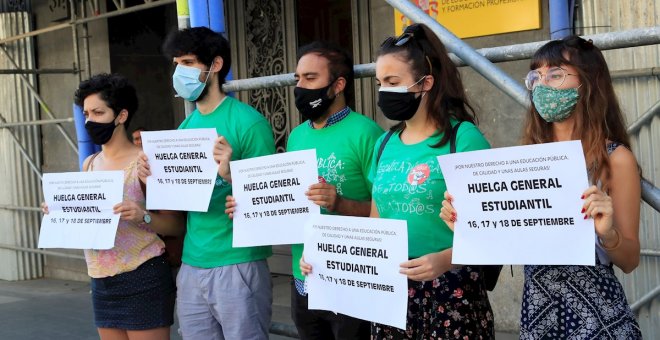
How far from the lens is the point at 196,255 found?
373 centimetres

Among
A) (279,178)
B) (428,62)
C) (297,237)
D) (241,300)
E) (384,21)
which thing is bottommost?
(241,300)

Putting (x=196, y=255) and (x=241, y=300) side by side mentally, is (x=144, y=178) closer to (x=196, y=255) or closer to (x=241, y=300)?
(x=196, y=255)

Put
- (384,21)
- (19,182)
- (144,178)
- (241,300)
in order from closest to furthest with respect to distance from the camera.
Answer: (241,300) < (144,178) < (384,21) < (19,182)

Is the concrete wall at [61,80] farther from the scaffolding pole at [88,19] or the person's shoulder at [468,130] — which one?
the person's shoulder at [468,130]

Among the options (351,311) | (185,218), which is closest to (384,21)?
(185,218)

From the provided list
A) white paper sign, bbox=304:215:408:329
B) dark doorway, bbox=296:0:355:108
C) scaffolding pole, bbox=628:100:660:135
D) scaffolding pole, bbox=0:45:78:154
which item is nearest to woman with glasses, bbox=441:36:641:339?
white paper sign, bbox=304:215:408:329

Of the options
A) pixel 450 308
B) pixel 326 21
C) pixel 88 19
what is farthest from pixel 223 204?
pixel 88 19

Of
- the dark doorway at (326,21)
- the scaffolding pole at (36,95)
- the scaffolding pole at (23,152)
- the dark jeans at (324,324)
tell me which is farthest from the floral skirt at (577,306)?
the scaffolding pole at (23,152)

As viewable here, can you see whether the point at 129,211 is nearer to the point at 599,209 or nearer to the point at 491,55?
the point at 491,55

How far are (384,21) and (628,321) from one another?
4624mm

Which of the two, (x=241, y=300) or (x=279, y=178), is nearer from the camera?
(x=279, y=178)

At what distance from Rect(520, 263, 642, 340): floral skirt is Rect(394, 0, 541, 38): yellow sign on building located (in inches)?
135

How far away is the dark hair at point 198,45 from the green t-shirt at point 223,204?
0.66ft

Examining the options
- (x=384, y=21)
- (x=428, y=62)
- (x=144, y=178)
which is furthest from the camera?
(x=384, y=21)
